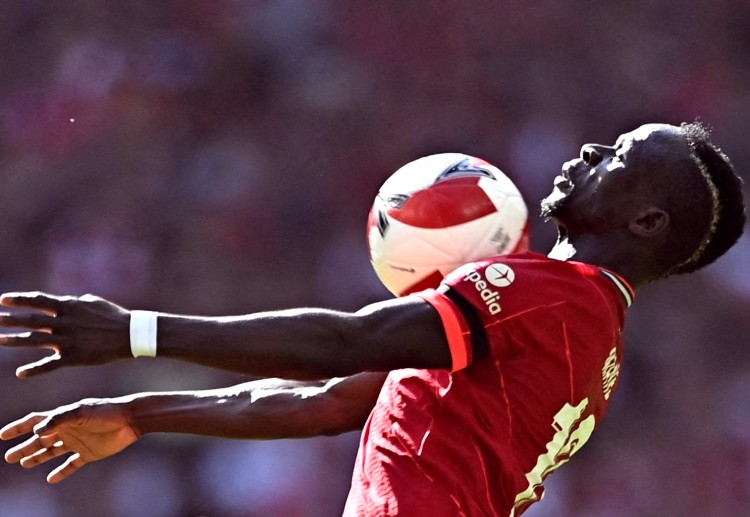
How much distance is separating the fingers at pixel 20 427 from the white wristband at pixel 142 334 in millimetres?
1065

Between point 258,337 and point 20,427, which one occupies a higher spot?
point 258,337

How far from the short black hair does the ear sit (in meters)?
0.12

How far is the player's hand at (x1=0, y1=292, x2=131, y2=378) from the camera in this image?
2986 millimetres

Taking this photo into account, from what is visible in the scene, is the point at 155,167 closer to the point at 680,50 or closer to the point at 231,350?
the point at 680,50

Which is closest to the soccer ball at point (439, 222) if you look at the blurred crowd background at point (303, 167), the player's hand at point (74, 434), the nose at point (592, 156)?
the nose at point (592, 156)

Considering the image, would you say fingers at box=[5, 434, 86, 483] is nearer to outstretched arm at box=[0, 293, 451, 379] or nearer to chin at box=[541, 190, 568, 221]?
outstretched arm at box=[0, 293, 451, 379]

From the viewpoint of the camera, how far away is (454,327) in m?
3.29

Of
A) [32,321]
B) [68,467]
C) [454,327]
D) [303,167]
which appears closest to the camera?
[32,321]

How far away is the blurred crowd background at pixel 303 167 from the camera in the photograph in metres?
7.84

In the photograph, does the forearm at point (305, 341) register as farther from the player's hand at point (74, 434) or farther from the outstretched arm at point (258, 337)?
the player's hand at point (74, 434)

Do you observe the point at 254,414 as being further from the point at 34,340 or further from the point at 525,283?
the point at 34,340

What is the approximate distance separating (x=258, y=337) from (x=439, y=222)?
0.83 m

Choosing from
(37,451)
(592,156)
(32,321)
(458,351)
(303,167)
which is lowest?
(37,451)

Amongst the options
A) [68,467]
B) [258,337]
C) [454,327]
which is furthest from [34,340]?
[68,467]
